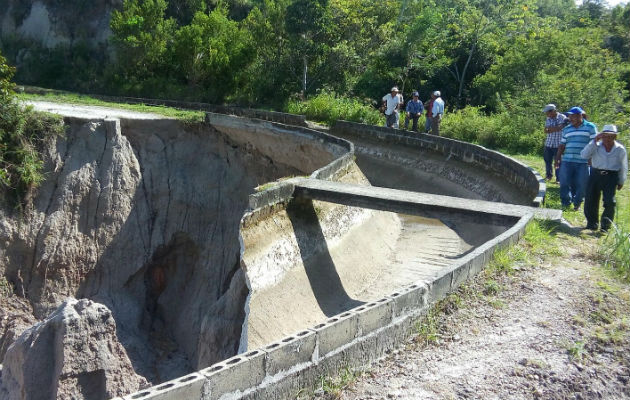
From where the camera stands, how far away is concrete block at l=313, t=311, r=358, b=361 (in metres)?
5.09

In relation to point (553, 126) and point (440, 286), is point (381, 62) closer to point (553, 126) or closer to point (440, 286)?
point (553, 126)

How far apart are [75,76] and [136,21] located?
681 centimetres

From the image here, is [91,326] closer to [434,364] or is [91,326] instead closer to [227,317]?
[227,317]

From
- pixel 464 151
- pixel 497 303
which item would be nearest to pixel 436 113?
pixel 464 151

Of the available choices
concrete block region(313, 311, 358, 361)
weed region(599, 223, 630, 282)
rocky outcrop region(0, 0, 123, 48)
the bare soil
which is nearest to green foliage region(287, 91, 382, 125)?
weed region(599, 223, 630, 282)

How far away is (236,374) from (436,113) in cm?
1413

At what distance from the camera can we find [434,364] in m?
5.31

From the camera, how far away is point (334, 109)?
2148 cm

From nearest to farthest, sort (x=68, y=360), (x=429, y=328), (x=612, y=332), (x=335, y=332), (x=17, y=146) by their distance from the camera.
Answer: (x=335, y=332)
(x=612, y=332)
(x=429, y=328)
(x=68, y=360)
(x=17, y=146)

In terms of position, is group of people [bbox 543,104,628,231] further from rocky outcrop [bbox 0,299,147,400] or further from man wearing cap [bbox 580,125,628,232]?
rocky outcrop [bbox 0,299,147,400]

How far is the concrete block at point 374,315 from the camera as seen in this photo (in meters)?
5.37

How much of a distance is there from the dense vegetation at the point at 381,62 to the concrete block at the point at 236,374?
13.9m

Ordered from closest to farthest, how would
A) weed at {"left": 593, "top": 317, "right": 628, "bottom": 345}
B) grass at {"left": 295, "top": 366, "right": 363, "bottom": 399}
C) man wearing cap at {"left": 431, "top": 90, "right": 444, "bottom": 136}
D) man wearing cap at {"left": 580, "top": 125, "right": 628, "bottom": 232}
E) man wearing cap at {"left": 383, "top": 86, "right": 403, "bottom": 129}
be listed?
1. grass at {"left": 295, "top": 366, "right": 363, "bottom": 399}
2. weed at {"left": 593, "top": 317, "right": 628, "bottom": 345}
3. man wearing cap at {"left": 580, "top": 125, "right": 628, "bottom": 232}
4. man wearing cap at {"left": 431, "top": 90, "right": 444, "bottom": 136}
5. man wearing cap at {"left": 383, "top": 86, "right": 403, "bottom": 129}

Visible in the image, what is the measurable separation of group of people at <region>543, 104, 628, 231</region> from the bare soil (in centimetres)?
202
